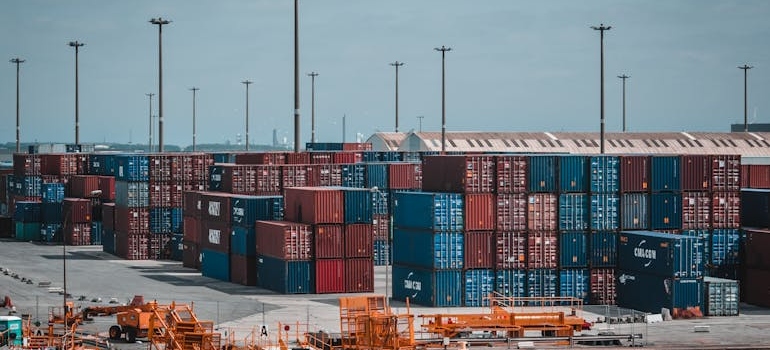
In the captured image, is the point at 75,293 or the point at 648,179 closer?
the point at 648,179

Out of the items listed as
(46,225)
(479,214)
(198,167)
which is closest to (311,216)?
(479,214)

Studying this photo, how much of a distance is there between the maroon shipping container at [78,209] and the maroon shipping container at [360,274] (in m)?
50.4

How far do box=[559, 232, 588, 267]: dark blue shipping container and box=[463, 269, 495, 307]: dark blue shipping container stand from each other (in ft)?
14.9

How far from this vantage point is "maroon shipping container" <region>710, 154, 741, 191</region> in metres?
84.9

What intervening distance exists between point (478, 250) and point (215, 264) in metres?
26.6

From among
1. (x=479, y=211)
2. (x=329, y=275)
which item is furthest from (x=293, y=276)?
(x=479, y=211)

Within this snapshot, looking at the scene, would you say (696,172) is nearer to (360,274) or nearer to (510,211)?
(510,211)

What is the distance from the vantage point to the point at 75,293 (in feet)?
297

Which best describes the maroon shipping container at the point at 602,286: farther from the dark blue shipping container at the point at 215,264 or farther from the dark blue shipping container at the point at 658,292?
the dark blue shipping container at the point at 215,264

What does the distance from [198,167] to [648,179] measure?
47779mm

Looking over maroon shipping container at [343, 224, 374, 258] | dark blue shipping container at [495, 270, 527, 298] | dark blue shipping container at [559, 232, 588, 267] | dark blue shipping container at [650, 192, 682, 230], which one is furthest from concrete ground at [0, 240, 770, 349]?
dark blue shipping container at [650, 192, 682, 230]

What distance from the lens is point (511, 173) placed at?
8119 centimetres

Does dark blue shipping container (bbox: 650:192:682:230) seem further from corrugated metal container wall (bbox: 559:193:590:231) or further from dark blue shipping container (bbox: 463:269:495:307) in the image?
A: dark blue shipping container (bbox: 463:269:495:307)

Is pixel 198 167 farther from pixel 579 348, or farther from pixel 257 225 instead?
pixel 579 348
